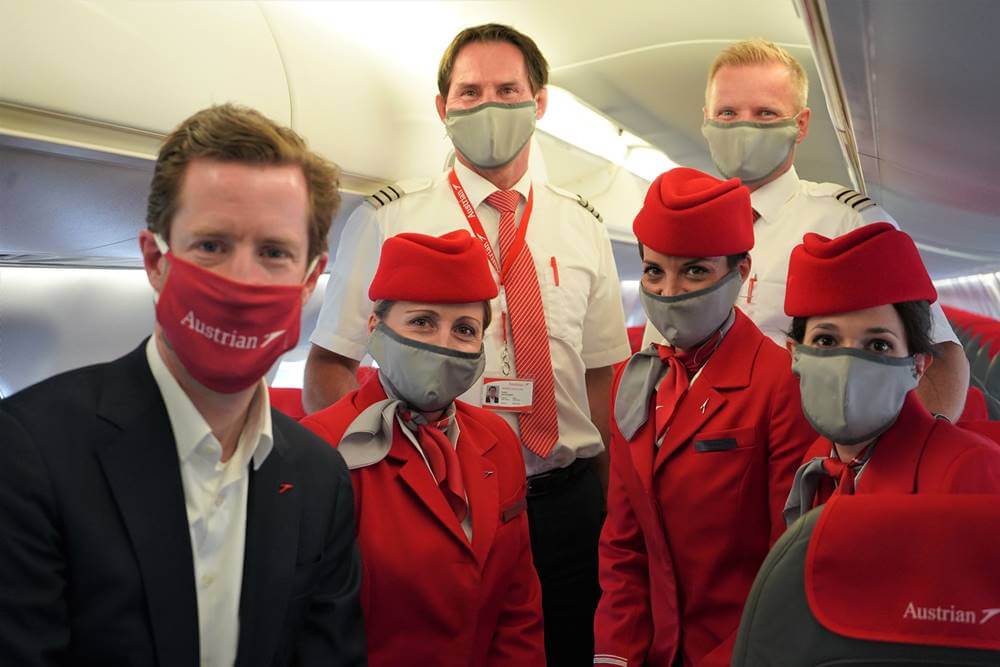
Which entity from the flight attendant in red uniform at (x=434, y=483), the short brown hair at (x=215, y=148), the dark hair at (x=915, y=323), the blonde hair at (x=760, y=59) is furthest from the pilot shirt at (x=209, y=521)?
the blonde hair at (x=760, y=59)

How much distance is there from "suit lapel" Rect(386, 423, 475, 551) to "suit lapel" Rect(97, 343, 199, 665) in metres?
0.66

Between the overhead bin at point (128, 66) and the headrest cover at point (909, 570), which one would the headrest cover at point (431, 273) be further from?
the headrest cover at point (909, 570)

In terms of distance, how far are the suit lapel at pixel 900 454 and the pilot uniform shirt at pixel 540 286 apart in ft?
3.87

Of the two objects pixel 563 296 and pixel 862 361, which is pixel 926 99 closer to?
pixel 563 296

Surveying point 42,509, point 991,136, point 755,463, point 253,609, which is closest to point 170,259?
point 42,509

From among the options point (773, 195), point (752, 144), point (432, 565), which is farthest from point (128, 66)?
point (773, 195)

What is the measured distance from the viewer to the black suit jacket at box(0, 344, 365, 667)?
4.75ft

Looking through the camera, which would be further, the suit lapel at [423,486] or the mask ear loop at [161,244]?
the suit lapel at [423,486]

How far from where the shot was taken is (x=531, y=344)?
3.03 m

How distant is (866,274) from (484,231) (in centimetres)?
139

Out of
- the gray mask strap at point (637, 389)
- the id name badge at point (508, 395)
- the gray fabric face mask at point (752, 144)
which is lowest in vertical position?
the id name badge at point (508, 395)

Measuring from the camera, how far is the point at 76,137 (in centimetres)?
251

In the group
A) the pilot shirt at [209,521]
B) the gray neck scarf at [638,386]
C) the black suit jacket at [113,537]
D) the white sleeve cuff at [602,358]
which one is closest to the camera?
the black suit jacket at [113,537]

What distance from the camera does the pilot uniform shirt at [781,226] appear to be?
9.67 ft
